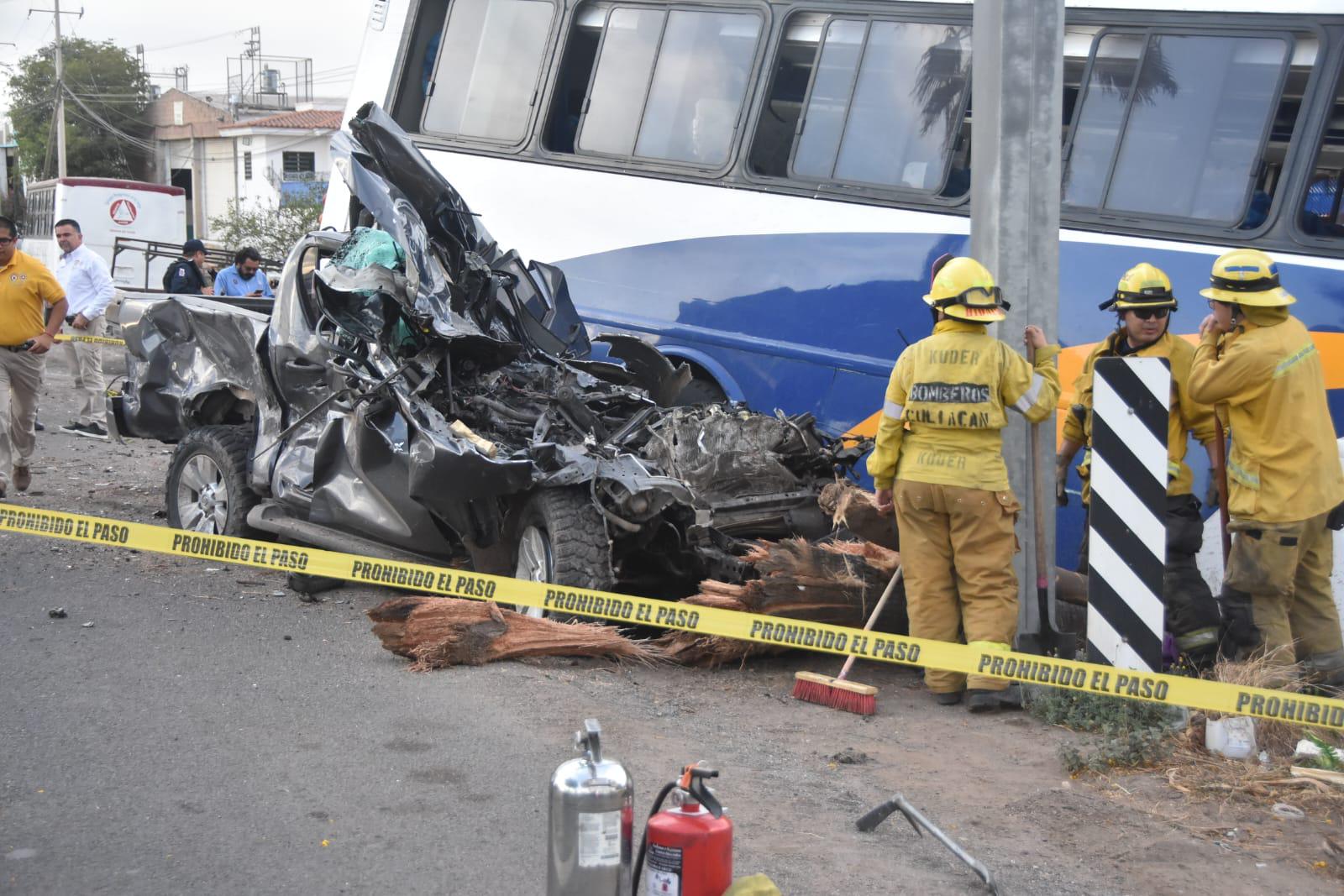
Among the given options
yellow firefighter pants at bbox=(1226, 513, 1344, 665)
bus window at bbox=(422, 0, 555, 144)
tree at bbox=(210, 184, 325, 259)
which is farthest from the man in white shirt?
tree at bbox=(210, 184, 325, 259)

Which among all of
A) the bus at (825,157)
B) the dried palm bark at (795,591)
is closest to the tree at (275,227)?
the bus at (825,157)

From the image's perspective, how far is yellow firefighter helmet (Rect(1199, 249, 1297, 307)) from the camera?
17.7 ft

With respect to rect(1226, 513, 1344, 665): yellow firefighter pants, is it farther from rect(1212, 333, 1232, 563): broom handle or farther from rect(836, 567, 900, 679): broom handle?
rect(836, 567, 900, 679): broom handle

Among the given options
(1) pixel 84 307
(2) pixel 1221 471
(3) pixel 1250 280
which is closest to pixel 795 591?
(2) pixel 1221 471

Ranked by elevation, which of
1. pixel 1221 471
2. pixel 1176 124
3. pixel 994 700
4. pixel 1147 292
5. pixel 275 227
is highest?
pixel 1176 124

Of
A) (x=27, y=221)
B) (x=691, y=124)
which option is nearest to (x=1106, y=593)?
(x=691, y=124)

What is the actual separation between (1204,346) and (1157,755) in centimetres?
184

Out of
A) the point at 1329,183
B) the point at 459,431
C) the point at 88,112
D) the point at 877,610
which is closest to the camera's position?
the point at 877,610

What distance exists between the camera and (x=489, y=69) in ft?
32.1

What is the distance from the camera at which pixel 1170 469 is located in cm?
583

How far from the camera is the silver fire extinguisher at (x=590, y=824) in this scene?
298 cm

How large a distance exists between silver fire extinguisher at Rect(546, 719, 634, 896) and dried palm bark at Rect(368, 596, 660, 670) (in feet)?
9.02

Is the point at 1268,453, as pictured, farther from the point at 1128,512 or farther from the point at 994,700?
the point at 994,700

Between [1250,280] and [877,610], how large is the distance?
6.81 feet
